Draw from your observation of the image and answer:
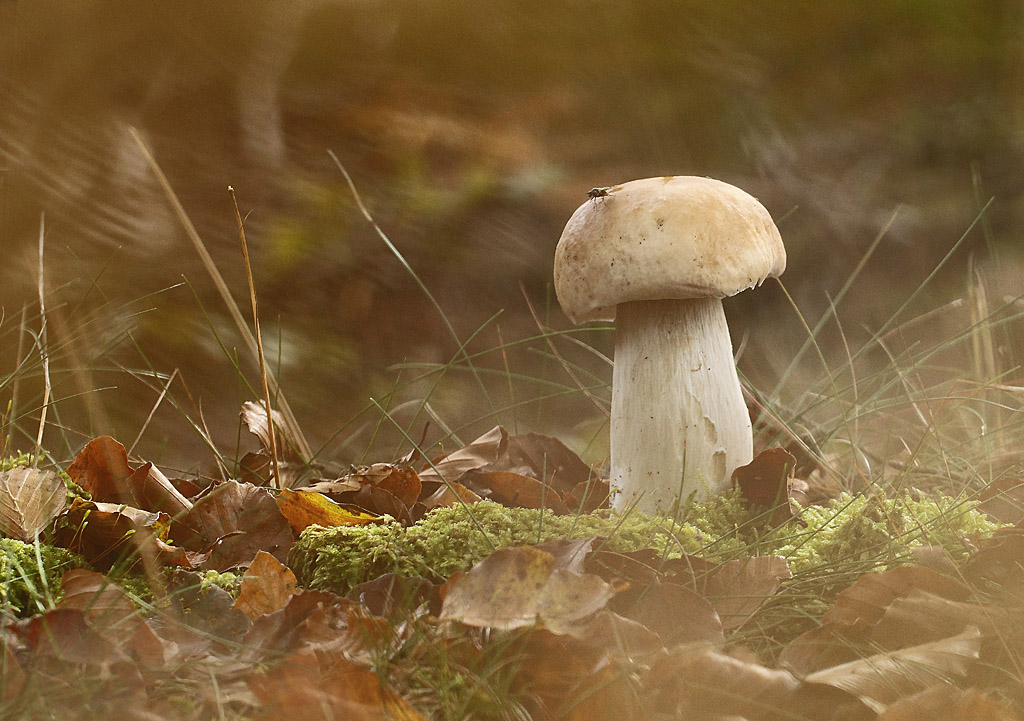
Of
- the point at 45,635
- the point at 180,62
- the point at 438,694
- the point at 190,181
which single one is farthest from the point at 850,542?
the point at 180,62

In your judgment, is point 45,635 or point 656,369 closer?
point 45,635

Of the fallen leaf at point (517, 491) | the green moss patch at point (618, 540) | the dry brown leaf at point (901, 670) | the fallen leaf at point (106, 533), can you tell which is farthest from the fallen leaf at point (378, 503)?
the dry brown leaf at point (901, 670)

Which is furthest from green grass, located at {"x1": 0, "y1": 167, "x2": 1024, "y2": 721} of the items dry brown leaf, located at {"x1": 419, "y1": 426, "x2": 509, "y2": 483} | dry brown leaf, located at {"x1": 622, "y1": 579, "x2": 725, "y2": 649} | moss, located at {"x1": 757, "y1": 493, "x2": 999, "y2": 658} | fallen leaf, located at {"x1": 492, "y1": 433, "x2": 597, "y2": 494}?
fallen leaf, located at {"x1": 492, "y1": 433, "x2": 597, "y2": 494}

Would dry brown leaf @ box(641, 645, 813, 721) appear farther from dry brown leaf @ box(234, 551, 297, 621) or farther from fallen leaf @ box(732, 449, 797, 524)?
fallen leaf @ box(732, 449, 797, 524)

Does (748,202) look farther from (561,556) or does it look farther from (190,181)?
(190,181)

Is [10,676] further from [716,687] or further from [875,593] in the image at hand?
[875,593]
